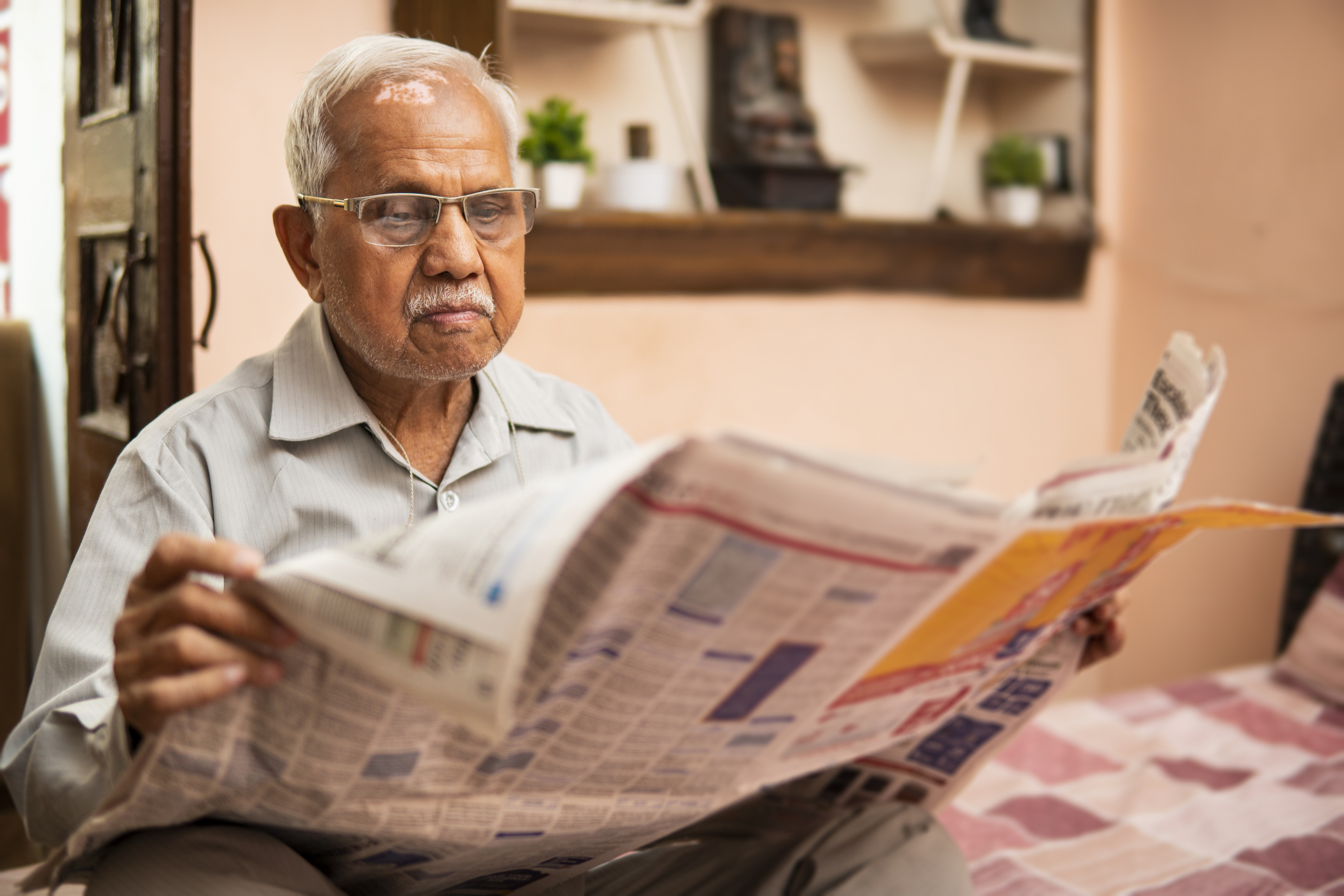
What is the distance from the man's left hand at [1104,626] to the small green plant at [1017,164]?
1.65 m

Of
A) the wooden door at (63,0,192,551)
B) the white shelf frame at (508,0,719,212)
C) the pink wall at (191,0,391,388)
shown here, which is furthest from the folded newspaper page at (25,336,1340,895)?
the white shelf frame at (508,0,719,212)

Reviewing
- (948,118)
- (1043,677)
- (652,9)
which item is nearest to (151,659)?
(1043,677)

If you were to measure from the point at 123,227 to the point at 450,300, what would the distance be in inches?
21.8

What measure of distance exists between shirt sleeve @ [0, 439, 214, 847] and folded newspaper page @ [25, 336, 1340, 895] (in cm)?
6

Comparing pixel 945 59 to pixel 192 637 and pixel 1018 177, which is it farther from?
pixel 192 637

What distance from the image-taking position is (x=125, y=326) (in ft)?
4.31

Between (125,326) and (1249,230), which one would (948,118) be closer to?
(1249,230)

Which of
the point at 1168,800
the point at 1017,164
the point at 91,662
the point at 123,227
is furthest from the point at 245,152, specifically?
the point at 1017,164

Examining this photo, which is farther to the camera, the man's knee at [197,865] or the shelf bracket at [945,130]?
the shelf bracket at [945,130]

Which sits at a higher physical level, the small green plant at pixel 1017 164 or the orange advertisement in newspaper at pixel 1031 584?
the small green plant at pixel 1017 164

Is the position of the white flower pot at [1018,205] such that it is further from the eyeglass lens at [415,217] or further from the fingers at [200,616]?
the fingers at [200,616]

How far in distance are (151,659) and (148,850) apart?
0.49 feet

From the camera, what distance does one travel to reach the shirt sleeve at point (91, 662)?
72 centimetres

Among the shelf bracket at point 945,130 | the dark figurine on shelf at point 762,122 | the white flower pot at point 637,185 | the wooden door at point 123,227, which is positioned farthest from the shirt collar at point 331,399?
the shelf bracket at point 945,130
